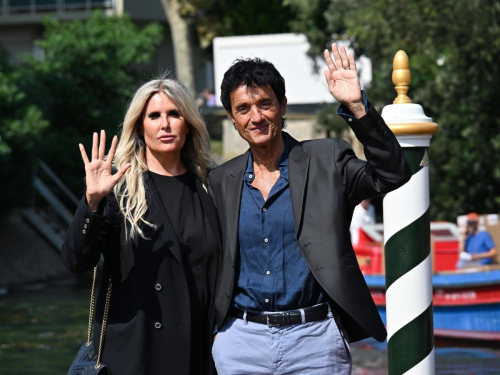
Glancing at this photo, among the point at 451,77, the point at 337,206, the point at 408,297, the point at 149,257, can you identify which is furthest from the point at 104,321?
the point at 451,77

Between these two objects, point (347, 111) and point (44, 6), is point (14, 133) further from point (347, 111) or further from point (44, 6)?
point (44, 6)

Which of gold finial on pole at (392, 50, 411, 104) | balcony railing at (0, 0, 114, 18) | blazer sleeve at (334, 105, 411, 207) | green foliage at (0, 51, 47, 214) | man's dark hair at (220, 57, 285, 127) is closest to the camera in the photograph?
blazer sleeve at (334, 105, 411, 207)

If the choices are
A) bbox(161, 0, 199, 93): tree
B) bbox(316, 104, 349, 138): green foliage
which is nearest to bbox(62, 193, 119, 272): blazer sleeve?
bbox(316, 104, 349, 138): green foliage

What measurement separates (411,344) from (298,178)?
3.18 ft

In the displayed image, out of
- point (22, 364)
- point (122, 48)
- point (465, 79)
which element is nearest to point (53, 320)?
point (22, 364)

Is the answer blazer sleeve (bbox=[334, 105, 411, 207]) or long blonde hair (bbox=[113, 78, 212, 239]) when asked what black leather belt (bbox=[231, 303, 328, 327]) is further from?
long blonde hair (bbox=[113, 78, 212, 239])

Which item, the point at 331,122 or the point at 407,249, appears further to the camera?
the point at 331,122

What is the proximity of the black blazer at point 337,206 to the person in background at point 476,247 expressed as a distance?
822 centimetres

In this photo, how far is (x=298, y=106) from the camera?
23828 mm

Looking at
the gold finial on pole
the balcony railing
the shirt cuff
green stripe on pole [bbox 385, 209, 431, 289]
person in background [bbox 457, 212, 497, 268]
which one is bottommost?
person in background [bbox 457, 212, 497, 268]

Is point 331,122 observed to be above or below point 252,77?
below

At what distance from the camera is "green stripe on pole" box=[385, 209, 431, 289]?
410cm

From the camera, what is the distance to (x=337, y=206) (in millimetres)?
3590

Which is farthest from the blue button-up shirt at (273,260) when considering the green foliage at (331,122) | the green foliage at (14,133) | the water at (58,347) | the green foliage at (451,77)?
the green foliage at (331,122)
